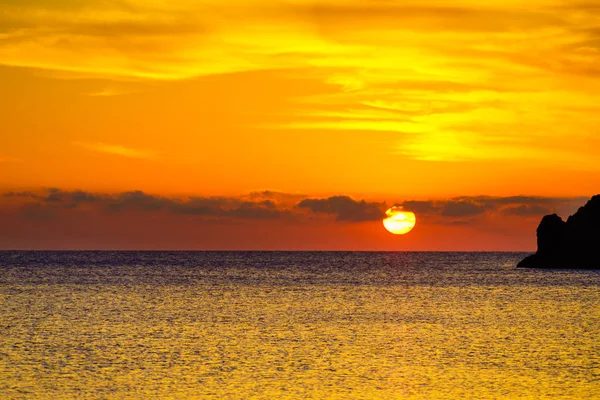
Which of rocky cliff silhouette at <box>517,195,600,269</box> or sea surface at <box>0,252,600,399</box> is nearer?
sea surface at <box>0,252,600,399</box>

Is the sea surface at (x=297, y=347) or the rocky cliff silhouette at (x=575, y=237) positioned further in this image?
the rocky cliff silhouette at (x=575, y=237)

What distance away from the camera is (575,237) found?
18400 cm

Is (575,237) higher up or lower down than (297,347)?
higher up

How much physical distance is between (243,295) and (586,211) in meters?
104

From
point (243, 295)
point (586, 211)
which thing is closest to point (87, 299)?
point (243, 295)

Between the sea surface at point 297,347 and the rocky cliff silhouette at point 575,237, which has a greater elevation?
the rocky cliff silhouette at point 575,237

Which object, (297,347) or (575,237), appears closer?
(297,347)

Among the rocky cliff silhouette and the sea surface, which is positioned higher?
the rocky cliff silhouette

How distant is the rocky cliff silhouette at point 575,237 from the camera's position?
180 m

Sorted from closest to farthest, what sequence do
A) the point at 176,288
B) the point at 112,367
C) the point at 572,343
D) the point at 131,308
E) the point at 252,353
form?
the point at 112,367 → the point at 252,353 → the point at 572,343 → the point at 131,308 → the point at 176,288

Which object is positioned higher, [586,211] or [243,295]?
[586,211]

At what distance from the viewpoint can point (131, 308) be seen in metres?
82.8

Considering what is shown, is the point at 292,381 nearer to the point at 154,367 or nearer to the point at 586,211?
the point at 154,367

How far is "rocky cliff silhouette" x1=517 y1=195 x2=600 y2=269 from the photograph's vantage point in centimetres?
18025
